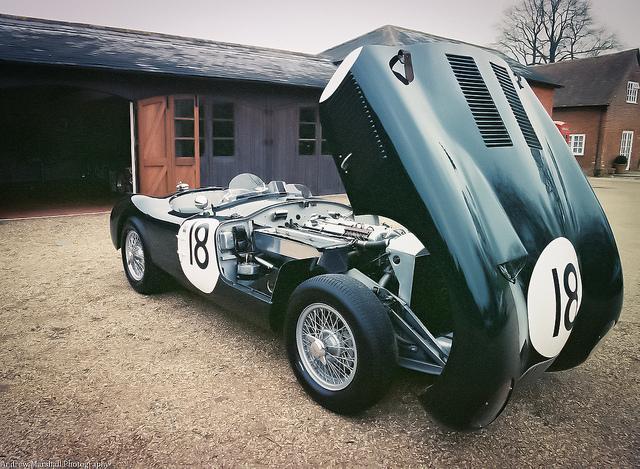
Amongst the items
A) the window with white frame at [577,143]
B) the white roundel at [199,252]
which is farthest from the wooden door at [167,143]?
the window with white frame at [577,143]

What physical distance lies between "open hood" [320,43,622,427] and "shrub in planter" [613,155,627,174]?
2853 centimetres

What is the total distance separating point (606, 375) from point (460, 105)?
2183 mm

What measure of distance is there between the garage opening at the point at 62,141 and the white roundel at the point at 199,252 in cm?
1137

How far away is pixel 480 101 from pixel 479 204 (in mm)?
685

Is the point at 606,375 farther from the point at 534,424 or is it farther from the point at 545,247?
the point at 545,247

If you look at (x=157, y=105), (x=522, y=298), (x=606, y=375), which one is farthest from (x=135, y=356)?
(x=157, y=105)

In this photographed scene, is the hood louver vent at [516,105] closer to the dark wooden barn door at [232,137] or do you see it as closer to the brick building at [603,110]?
the dark wooden barn door at [232,137]

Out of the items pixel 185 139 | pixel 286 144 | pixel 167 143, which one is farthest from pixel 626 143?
pixel 167 143

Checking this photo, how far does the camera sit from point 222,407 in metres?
2.79

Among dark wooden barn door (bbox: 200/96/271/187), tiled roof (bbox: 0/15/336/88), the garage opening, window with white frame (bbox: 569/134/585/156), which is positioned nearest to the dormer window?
window with white frame (bbox: 569/134/585/156)

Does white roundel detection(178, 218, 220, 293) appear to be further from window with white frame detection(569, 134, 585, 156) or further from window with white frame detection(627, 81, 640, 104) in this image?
Answer: window with white frame detection(627, 81, 640, 104)

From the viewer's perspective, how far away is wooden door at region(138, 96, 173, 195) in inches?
444

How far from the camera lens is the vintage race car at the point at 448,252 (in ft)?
7.15

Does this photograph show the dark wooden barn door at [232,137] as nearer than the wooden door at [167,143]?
No
